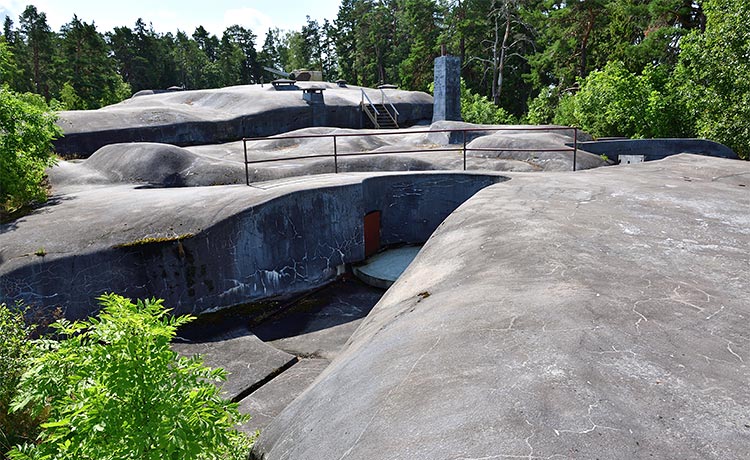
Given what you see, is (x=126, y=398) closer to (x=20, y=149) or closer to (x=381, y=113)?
(x=20, y=149)

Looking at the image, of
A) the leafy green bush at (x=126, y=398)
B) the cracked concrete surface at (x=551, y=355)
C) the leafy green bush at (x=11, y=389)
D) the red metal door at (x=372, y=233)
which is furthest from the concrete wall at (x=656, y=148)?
the leafy green bush at (x=11, y=389)

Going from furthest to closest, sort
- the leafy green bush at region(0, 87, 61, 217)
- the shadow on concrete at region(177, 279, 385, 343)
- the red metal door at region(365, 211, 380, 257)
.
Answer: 1. the red metal door at region(365, 211, 380, 257)
2. the leafy green bush at region(0, 87, 61, 217)
3. the shadow on concrete at region(177, 279, 385, 343)

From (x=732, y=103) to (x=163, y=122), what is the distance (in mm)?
21918

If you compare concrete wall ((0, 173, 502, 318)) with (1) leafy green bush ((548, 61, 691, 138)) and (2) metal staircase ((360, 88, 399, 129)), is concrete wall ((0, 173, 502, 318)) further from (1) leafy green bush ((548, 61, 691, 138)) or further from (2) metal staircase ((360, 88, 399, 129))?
(2) metal staircase ((360, 88, 399, 129))

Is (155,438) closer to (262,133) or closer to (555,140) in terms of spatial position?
(555,140)

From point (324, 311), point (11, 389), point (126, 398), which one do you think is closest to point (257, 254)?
point (324, 311)

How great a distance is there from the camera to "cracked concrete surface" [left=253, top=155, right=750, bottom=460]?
7.70ft

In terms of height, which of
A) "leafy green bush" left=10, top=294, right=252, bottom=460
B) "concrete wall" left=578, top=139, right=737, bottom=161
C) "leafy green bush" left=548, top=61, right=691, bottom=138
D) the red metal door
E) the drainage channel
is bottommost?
the drainage channel

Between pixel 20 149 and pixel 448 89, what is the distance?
16024mm

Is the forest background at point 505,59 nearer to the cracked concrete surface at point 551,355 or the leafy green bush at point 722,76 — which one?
the leafy green bush at point 722,76

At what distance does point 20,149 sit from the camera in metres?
10.4

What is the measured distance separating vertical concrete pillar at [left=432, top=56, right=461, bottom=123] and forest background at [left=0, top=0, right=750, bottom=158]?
5977mm

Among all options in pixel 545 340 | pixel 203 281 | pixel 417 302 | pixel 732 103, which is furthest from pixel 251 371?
pixel 732 103

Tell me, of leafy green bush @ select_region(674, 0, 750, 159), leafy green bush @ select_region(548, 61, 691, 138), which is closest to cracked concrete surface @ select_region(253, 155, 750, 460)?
leafy green bush @ select_region(674, 0, 750, 159)
